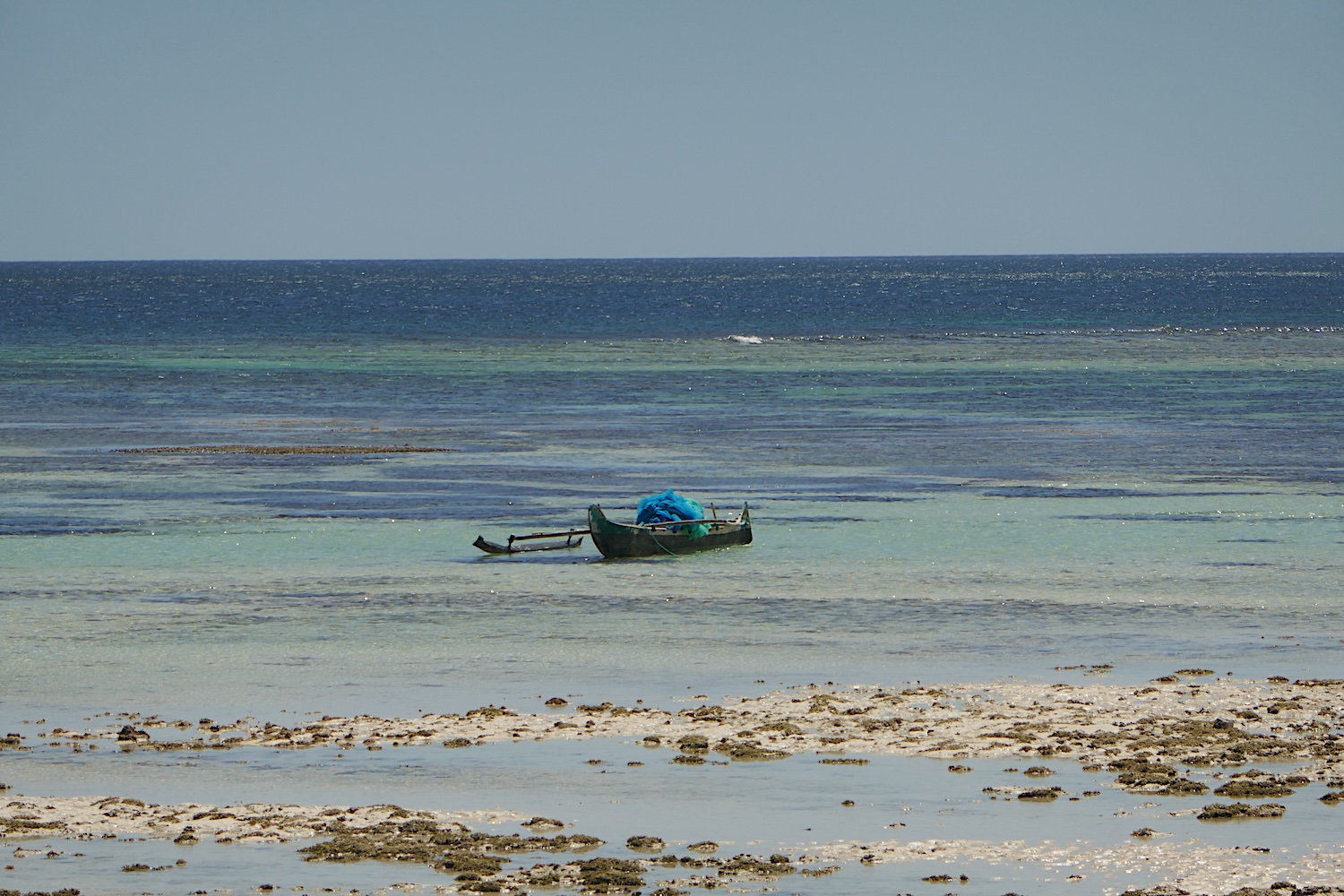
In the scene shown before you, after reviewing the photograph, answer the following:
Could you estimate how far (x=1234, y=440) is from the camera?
43.3 meters

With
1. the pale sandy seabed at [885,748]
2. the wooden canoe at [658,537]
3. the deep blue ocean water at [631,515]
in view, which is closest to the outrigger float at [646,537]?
the wooden canoe at [658,537]

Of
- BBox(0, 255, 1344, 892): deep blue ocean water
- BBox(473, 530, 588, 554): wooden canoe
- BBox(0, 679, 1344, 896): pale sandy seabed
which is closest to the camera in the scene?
BBox(0, 679, 1344, 896): pale sandy seabed

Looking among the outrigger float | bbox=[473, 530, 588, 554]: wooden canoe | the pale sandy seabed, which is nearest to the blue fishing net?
the outrigger float

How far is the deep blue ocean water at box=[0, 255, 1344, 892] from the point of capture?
1958 centimetres

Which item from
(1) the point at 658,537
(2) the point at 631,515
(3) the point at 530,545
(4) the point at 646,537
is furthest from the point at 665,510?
(2) the point at 631,515

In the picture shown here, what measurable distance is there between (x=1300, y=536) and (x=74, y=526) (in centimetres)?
2057

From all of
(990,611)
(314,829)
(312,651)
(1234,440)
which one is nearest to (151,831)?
(314,829)

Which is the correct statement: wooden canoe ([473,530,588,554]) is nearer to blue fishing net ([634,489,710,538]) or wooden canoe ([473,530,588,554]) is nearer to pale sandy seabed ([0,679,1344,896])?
blue fishing net ([634,489,710,538])

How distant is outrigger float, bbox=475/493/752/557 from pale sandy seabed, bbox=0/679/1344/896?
954 centimetres

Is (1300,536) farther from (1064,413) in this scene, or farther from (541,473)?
(1064,413)

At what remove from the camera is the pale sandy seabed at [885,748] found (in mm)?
12242

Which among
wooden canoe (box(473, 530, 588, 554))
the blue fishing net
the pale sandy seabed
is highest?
the blue fishing net

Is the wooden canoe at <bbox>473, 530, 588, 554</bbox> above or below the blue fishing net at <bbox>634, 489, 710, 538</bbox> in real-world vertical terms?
below

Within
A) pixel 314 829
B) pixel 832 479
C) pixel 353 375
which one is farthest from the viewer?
pixel 353 375
